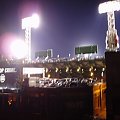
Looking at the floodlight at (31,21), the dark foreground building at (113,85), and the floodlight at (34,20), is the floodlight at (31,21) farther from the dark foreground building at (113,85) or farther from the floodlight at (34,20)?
the dark foreground building at (113,85)

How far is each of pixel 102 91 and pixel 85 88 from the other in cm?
400

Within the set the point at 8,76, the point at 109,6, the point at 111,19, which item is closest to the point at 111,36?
the point at 111,19

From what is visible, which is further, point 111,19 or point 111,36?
point 111,19

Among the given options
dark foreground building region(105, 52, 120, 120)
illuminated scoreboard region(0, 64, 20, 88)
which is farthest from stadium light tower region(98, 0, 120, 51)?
dark foreground building region(105, 52, 120, 120)

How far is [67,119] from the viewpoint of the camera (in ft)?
96.9

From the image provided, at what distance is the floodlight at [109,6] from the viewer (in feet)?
148

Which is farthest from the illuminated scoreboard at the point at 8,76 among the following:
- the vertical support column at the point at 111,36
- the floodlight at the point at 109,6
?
the floodlight at the point at 109,6

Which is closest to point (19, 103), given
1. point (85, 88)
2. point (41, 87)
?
point (41, 87)

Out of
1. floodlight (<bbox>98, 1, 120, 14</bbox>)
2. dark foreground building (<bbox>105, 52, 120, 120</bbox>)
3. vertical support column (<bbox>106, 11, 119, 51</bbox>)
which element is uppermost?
floodlight (<bbox>98, 1, 120, 14</bbox>)

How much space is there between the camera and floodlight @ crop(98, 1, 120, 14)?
45122 mm

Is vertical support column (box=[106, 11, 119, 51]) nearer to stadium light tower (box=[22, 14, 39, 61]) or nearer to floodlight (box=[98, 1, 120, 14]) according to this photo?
floodlight (box=[98, 1, 120, 14])

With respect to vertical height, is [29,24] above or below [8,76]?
above

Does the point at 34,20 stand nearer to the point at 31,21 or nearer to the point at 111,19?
the point at 31,21

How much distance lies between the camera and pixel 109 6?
45.8 metres
